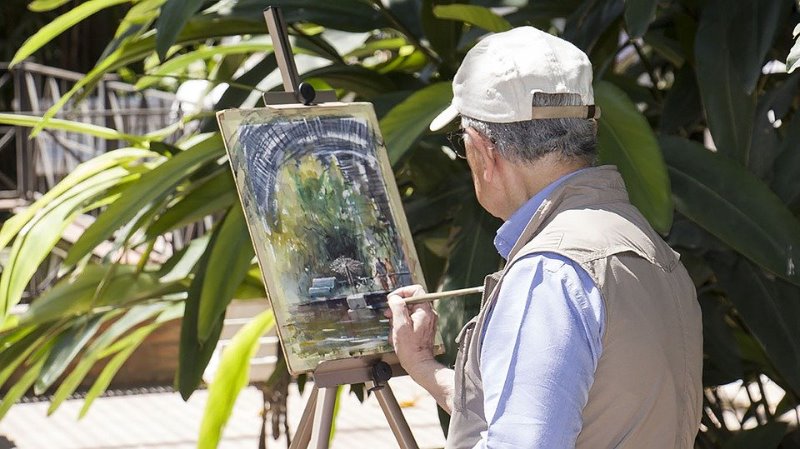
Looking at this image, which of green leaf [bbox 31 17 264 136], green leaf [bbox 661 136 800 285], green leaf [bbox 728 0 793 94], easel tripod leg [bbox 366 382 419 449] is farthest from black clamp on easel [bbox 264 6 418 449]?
green leaf [bbox 728 0 793 94]

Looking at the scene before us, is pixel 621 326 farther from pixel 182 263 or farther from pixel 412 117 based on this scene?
pixel 182 263

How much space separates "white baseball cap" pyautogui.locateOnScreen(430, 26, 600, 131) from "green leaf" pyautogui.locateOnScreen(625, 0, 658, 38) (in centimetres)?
90

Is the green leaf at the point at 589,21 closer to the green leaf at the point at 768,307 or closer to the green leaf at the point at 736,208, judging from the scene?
the green leaf at the point at 736,208

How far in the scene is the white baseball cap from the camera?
5.02ft

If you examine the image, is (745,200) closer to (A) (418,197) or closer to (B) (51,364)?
(A) (418,197)

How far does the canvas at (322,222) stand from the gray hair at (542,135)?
69cm

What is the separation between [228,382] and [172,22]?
3.26 ft

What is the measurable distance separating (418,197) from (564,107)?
5.52ft

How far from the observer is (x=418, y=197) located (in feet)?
10.6

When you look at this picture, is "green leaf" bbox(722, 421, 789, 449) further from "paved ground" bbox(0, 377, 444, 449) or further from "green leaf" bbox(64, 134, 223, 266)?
"paved ground" bbox(0, 377, 444, 449)

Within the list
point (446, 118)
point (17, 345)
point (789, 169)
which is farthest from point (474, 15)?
point (17, 345)

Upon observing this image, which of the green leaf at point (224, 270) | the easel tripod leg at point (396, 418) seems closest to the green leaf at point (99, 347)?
the green leaf at point (224, 270)

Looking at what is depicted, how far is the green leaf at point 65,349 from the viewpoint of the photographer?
3.25 meters

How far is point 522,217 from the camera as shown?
1.59 metres
